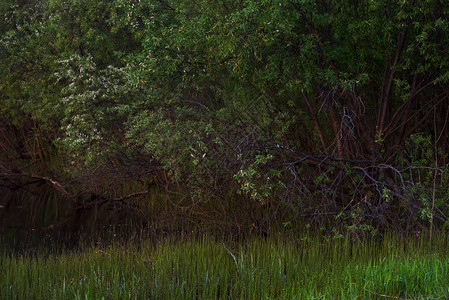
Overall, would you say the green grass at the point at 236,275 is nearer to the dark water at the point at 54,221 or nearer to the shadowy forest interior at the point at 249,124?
the shadowy forest interior at the point at 249,124

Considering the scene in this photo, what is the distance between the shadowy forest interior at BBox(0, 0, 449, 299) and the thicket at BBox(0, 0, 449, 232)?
0.18ft

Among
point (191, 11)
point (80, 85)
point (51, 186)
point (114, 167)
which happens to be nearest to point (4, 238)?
point (114, 167)

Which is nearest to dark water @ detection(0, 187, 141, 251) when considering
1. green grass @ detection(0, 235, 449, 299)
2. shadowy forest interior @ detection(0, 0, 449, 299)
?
shadowy forest interior @ detection(0, 0, 449, 299)

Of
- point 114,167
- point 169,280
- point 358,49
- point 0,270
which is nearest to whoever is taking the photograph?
point 169,280

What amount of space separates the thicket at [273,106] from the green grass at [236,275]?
1.24 metres

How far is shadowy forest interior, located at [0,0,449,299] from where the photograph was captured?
10.5 metres

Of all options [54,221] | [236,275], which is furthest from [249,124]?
[54,221]

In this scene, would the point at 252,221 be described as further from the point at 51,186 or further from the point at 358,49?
the point at 51,186

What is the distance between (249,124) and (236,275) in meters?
4.53

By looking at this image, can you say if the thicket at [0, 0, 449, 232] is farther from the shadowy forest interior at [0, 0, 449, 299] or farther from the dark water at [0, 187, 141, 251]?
the dark water at [0, 187, 141, 251]

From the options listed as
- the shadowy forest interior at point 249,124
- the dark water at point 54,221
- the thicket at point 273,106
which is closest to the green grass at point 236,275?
the shadowy forest interior at point 249,124

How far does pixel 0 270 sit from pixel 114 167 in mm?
8171

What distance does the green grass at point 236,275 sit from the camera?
21.4ft

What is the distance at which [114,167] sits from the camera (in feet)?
55.5
